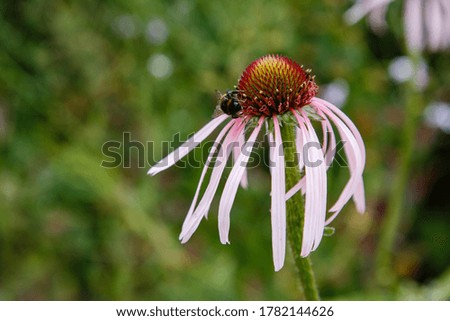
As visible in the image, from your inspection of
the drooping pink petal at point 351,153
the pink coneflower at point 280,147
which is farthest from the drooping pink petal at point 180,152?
the drooping pink petal at point 351,153

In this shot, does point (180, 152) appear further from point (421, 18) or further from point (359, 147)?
point (421, 18)

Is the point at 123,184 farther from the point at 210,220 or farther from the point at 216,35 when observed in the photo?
the point at 216,35

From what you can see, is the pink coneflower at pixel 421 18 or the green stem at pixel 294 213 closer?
the green stem at pixel 294 213

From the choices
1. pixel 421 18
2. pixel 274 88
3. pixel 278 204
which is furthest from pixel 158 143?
pixel 278 204

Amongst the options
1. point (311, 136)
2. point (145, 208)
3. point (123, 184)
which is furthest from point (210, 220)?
point (311, 136)

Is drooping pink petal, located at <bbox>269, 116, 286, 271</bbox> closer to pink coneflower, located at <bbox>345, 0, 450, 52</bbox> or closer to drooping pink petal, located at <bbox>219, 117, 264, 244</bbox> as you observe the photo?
drooping pink petal, located at <bbox>219, 117, 264, 244</bbox>

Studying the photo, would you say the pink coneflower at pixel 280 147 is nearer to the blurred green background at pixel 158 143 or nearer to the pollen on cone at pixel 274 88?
the pollen on cone at pixel 274 88
